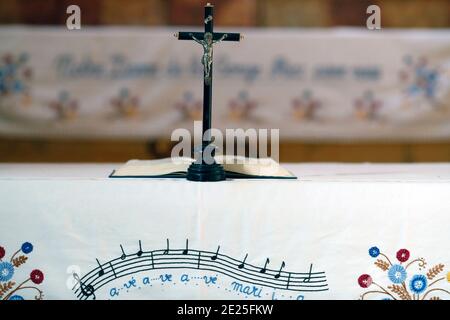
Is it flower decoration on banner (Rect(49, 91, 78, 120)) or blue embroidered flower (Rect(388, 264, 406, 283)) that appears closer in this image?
blue embroidered flower (Rect(388, 264, 406, 283))

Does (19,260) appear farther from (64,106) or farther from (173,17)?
(173,17)

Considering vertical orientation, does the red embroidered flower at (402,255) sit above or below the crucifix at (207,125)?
below

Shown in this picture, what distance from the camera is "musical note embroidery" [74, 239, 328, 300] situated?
6.89 ft

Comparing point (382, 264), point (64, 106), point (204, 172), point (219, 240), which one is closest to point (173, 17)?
point (64, 106)

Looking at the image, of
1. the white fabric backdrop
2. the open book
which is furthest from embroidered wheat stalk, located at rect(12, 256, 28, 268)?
the white fabric backdrop

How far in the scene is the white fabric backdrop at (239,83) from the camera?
13.8 feet

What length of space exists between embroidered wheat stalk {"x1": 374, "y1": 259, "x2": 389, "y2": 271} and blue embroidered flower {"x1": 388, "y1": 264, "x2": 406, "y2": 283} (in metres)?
0.02

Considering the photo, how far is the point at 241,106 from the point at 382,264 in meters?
2.26

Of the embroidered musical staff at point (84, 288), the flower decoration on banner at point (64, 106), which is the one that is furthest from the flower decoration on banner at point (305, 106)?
the embroidered musical staff at point (84, 288)

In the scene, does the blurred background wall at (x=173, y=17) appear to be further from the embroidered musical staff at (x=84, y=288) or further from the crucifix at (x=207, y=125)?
the embroidered musical staff at (x=84, y=288)

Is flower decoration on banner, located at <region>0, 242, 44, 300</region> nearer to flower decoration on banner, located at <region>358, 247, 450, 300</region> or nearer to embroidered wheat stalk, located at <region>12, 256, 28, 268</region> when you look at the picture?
embroidered wheat stalk, located at <region>12, 256, 28, 268</region>

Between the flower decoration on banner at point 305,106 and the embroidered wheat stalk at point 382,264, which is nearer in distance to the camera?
the embroidered wheat stalk at point 382,264

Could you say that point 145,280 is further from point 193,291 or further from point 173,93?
point 173,93
